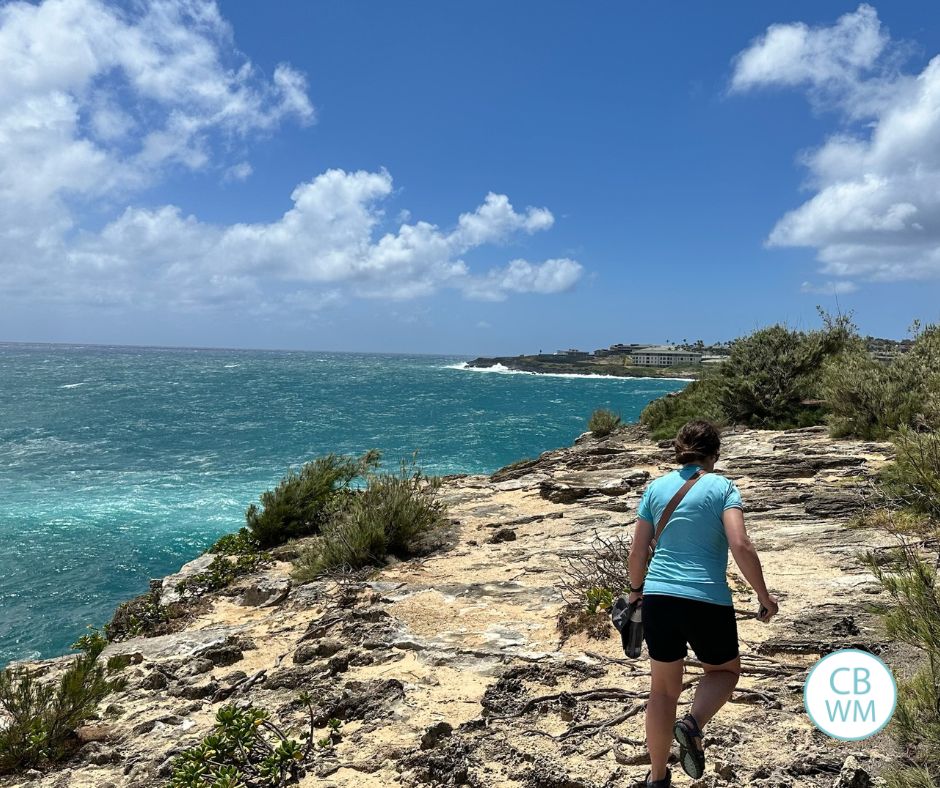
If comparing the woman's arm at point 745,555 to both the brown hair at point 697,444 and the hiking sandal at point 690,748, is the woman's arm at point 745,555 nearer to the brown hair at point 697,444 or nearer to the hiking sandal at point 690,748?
the brown hair at point 697,444

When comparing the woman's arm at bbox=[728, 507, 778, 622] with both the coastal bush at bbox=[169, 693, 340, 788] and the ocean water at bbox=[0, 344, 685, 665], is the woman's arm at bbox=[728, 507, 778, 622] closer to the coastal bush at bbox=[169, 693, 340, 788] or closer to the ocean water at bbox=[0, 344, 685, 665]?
the coastal bush at bbox=[169, 693, 340, 788]

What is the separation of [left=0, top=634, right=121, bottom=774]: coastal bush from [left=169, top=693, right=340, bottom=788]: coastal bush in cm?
134

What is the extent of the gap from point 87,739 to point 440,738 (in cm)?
289

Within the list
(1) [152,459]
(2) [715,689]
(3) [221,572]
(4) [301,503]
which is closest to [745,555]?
(2) [715,689]

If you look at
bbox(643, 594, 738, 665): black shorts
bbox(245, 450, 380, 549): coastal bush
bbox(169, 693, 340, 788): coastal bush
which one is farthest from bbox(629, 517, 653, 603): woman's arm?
bbox(245, 450, 380, 549): coastal bush

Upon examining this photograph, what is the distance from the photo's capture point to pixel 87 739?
4578 mm

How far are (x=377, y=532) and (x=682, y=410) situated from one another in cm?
1163

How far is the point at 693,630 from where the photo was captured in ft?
9.78

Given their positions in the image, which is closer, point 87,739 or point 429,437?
point 87,739

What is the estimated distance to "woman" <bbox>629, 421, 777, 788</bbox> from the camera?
2.95 m

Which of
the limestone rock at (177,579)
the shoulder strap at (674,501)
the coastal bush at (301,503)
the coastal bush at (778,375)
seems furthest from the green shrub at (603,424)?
the shoulder strap at (674,501)

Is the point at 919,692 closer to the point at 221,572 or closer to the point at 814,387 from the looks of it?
the point at 221,572

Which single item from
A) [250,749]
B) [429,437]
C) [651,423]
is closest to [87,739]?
[250,749]

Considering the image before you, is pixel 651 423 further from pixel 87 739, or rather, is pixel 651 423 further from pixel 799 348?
pixel 87 739
